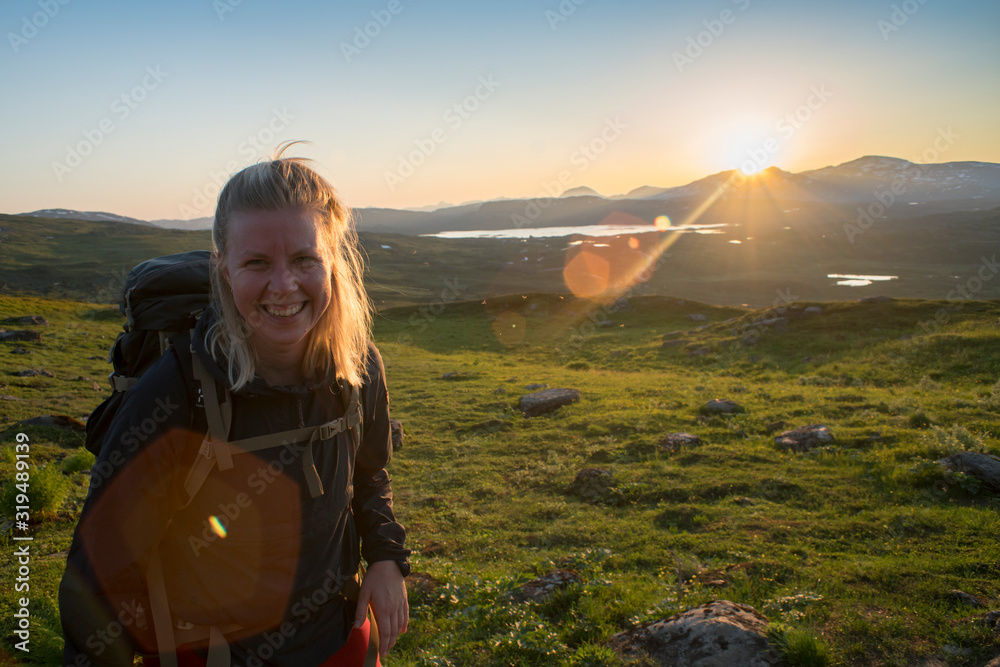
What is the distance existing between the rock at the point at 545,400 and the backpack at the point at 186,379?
1277cm

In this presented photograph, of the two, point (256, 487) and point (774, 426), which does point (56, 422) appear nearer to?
point (256, 487)

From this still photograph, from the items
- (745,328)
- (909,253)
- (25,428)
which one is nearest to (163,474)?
(25,428)

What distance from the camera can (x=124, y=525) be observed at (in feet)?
6.18

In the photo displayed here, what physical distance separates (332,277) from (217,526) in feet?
4.07

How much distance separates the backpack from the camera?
2027mm

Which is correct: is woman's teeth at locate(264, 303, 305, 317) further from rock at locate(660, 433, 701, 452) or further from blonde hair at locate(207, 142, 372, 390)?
rock at locate(660, 433, 701, 452)

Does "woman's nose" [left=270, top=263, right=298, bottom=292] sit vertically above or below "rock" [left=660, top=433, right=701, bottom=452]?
above

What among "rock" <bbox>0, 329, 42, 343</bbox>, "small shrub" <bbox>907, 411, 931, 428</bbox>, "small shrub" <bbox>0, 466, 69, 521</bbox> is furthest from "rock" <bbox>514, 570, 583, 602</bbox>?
"rock" <bbox>0, 329, 42, 343</bbox>

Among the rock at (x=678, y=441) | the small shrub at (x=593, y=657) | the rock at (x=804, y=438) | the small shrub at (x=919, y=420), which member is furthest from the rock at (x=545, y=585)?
the small shrub at (x=919, y=420)

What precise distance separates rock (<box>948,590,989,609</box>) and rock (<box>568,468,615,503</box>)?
492cm

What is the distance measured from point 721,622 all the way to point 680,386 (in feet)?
46.3

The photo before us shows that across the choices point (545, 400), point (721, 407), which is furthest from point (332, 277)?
point (721, 407)

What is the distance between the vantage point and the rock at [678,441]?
11.6 meters

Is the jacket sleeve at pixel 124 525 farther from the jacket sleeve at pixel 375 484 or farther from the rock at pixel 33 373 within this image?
the rock at pixel 33 373
